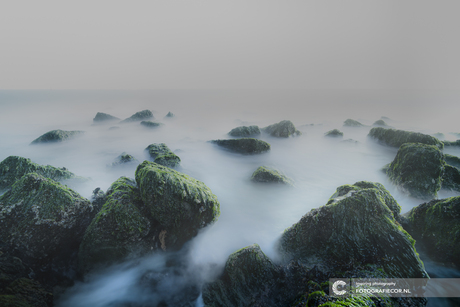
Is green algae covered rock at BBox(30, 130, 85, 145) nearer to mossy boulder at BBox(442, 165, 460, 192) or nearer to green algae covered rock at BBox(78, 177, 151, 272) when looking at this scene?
green algae covered rock at BBox(78, 177, 151, 272)

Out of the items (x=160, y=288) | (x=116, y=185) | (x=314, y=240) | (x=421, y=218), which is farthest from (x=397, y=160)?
(x=116, y=185)

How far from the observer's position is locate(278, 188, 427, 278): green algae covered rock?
3.54 m

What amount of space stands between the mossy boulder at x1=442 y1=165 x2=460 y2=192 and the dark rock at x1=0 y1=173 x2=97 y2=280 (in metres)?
12.2

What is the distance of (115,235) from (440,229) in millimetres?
7598

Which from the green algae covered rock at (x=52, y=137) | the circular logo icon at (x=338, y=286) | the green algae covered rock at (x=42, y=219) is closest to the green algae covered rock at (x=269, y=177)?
the circular logo icon at (x=338, y=286)

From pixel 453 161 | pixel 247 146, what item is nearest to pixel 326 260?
pixel 247 146

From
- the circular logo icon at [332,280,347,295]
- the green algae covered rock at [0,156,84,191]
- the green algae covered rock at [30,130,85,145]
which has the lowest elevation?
the circular logo icon at [332,280,347,295]

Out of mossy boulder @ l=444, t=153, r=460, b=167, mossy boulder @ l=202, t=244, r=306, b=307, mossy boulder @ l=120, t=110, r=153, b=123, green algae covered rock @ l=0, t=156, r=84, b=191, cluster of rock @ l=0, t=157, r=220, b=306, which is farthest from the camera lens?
mossy boulder @ l=120, t=110, r=153, b=123

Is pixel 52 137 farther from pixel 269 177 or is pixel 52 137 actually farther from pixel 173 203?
pixel 269 177

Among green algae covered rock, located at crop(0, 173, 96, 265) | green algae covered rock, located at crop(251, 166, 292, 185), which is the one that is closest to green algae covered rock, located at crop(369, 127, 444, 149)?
green algae covered rock, located at crop(251, 166, 292, 185)

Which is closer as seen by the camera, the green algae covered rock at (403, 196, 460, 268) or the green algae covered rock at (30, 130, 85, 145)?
the green algae covered rock at (403, 196, 460, 268)

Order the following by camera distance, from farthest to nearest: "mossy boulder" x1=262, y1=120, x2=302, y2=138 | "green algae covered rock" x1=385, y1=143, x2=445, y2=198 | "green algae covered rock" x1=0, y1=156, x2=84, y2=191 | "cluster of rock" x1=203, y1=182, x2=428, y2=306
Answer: "mossy boulder" x1=262, y1=120, x2=302, y2=138, "green algae covered rock" x1=385, y1=143, x2=445, y2=198, "green algae covered rock" x1=0, y1=156, x2=84, y2=191, "cluster of rock" x1=203, y1=182, x2=428, y2=306

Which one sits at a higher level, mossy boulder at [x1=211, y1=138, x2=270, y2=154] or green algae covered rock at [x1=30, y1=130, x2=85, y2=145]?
green algae covered rock at [x1=30, y1=130, x2=85, y2=145]

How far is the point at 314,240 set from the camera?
4.13 meters
